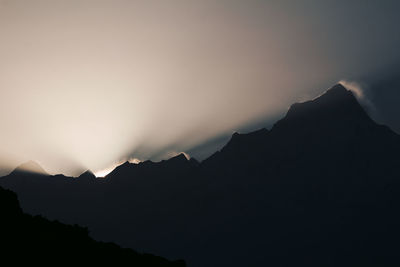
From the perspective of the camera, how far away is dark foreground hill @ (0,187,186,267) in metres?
34.5

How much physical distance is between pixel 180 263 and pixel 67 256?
1727 centimetres

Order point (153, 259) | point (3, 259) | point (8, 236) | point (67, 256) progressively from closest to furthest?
point (3, 259)
point (8, 236)
point (67, 256)
point (153, 259)

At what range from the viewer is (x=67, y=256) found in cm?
3803

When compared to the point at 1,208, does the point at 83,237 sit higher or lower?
lower

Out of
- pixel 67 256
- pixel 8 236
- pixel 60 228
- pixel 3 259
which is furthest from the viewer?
pixel 60 228

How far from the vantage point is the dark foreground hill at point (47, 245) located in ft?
113

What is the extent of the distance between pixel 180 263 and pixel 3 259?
24.2 meters

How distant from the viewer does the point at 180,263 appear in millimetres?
50844

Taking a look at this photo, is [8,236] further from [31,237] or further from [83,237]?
[83,237]

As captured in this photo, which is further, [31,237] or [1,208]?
[1,208]

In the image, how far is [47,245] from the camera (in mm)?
37219

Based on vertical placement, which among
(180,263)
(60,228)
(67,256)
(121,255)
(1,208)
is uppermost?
(1,208)

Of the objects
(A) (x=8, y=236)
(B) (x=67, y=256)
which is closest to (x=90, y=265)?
(B) (x=67, y=256)

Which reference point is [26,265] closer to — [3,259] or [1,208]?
[3,259]
